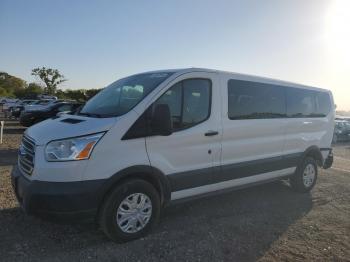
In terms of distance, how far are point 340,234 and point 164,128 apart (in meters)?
2.97

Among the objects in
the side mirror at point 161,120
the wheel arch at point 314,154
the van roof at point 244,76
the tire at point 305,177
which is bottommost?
the tire at point 305,177

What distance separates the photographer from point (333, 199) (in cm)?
699

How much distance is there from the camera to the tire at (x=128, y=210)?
418cm

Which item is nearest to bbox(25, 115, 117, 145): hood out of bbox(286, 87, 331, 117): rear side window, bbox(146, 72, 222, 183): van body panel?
bbox(146, 72, 222, 183): van body panel

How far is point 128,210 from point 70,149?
103 cm

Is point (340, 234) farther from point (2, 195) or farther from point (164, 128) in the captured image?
point (2, 195)

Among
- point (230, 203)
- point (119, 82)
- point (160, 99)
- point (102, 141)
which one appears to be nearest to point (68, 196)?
point (102, 141)

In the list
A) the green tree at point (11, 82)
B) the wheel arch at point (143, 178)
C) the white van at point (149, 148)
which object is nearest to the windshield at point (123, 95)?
the white van at point (149, 148)

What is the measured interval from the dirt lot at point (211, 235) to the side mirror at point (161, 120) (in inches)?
54.0

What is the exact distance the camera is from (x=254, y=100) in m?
5.89

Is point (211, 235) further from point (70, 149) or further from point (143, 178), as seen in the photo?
point (70, 149)

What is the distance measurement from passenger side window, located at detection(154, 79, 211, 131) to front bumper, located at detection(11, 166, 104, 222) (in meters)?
1.31

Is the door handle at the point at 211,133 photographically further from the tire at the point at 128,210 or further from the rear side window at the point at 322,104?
the rear side window at the point at 322,104

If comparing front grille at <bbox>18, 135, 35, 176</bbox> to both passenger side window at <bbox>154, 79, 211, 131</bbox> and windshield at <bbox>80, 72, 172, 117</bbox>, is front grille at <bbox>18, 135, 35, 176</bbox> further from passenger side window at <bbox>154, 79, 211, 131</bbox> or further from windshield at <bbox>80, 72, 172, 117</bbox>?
passenger side window at <bbox>154, 79, 211, 131</bbox>
